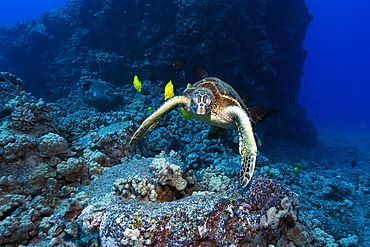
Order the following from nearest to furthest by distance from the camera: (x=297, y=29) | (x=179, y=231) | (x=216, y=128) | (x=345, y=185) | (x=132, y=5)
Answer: (x=179, y=231), (x=216, y=128), (x=345, y=185), (x=132, y=5), (x=297, y=29)

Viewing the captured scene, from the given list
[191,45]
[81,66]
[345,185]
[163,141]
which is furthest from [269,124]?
[81,66]

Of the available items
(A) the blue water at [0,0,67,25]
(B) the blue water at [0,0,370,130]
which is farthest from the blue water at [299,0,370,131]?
(A) the blue water at [0,0,67,25]

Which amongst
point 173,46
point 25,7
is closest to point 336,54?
point 173,46

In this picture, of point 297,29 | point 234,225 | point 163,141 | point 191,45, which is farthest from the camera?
point 297,29

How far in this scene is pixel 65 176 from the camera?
3922 millimetres

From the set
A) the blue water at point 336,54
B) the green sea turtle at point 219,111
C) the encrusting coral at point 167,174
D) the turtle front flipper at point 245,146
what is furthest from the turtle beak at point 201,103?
the blue water at point 336,54

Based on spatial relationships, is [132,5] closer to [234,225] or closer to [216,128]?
[216,128]

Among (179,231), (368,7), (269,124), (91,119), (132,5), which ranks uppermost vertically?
(368,7)

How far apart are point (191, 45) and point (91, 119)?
25.1 ft

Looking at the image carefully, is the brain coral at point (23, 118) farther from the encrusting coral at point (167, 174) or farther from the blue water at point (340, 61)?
the blue water at point (340, 61)

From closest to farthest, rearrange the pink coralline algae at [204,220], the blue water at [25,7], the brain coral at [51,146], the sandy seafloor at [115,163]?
the pink coralline algae at [204,220] → the sandy seafloor at [115,163] → the brain coral at [51,146] → the blue water at [25,7]

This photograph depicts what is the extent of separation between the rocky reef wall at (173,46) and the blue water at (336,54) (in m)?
92.0

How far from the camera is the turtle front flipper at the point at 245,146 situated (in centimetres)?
226

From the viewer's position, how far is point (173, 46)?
11.8 m
